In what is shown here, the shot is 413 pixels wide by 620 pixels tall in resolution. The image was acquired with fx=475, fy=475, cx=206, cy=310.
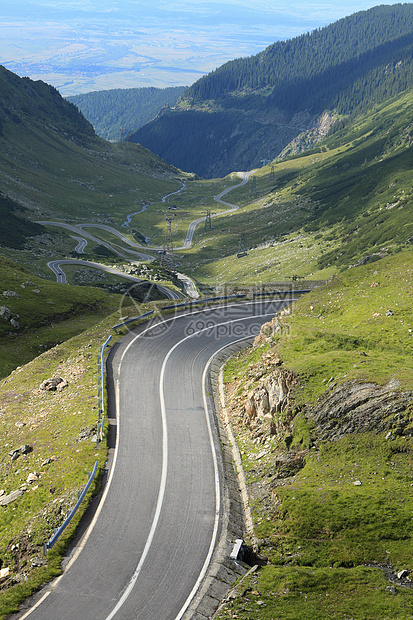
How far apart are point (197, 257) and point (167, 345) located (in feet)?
447

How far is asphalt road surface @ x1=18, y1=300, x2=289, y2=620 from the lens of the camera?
75.3 ft

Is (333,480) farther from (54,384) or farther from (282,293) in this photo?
(282,293)

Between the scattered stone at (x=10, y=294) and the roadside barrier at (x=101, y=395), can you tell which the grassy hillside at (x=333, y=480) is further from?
the scattered stone at (x=10, y=294)

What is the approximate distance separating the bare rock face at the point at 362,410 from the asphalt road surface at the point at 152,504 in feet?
27.4

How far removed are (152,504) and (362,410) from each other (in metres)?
14.1

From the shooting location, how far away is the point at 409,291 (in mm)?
45500

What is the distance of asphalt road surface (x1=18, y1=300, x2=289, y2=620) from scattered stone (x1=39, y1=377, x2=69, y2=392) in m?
5.13

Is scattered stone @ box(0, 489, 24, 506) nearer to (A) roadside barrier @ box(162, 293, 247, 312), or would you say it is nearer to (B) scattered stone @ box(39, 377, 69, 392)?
→ (B) scattered stone @ box(39, 377, 69, 392)

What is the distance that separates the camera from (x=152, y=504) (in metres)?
29.7

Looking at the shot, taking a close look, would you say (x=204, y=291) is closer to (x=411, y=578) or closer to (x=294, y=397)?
(x=294, y=397)

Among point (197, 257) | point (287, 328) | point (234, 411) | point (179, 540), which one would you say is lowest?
point (179, 540)

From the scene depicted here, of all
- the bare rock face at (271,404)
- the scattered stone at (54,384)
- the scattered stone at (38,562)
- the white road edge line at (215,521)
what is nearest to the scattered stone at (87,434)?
the white road edge line at (215,521)

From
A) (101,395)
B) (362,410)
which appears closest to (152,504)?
(101,395)

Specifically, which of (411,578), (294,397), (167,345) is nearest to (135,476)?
(294,397)
